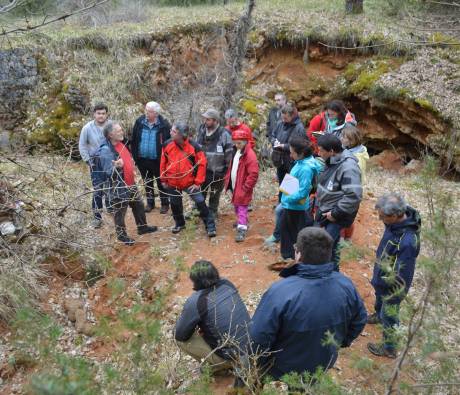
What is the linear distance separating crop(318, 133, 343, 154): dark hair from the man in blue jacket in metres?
1.64

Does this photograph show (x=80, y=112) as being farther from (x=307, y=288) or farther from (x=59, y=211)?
(x=307, y=288)

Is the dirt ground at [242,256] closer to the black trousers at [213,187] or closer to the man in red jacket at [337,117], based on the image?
the black trousers at [213,187]

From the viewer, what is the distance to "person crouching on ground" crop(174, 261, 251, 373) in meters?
3.51

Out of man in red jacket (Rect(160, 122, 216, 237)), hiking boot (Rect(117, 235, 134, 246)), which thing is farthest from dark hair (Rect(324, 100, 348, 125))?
hiking boot (Rect(117, 235, 134, 246))

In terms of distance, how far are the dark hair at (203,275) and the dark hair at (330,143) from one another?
5.33 feet

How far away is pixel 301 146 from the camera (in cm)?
482

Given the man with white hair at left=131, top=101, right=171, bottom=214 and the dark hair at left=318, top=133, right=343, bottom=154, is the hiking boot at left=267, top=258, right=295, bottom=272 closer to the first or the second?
the dark hair at left=318, top=133, right=343, bottom=154

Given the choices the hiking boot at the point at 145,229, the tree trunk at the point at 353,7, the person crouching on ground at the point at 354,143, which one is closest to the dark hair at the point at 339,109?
the person crouching on ground at the point at 354,143

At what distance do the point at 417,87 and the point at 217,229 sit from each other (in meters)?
6.36

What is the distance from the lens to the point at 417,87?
10195 millimetres

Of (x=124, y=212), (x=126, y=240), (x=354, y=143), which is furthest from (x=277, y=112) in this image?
(x=126, y=240)

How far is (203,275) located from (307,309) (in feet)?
3.59

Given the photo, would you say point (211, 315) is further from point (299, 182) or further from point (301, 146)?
point (301, 146)

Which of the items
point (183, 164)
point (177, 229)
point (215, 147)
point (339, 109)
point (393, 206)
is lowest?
point (177, 229)
